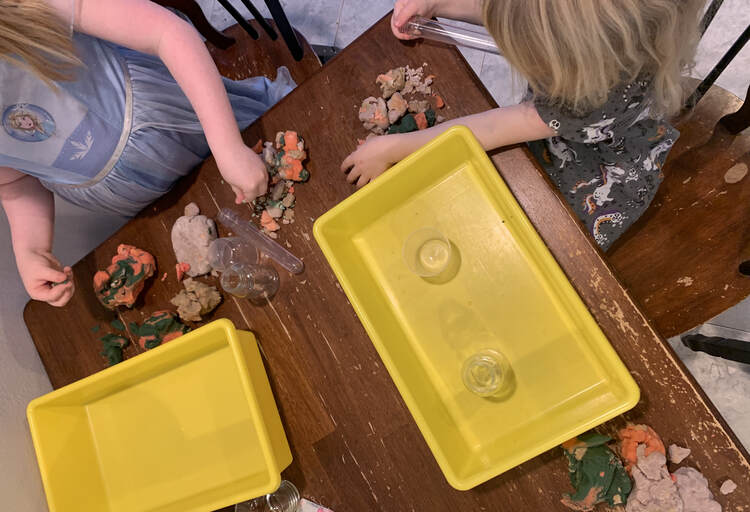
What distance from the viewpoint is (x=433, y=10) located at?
2.66 feet

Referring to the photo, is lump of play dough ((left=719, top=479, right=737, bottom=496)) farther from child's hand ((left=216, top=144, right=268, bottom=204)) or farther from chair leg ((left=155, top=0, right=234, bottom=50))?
chair leg ((left=155, top=0, right=234, bottom=50))

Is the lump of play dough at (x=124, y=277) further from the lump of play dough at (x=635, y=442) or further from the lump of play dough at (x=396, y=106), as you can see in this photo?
the lump of play dough at (x=635, y=442)

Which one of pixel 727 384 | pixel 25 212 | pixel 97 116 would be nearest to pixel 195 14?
pixel 97 116

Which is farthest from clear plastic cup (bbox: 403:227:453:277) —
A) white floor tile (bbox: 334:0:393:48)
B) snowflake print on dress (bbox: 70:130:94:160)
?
white floor tile (bbox: 334:0:393:48)

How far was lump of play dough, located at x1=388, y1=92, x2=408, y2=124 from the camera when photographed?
77 cm

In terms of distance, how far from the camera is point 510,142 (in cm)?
71

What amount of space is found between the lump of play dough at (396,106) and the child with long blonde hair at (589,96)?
4 cm

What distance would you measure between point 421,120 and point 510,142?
14 centimetres

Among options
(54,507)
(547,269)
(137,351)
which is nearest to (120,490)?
(54,507)

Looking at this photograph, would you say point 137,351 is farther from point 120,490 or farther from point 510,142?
point 510,142

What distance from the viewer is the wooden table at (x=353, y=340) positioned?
63 cm

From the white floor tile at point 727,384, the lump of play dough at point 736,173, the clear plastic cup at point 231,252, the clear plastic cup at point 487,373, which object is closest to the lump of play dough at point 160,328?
the clear plastic cup at point 231,252

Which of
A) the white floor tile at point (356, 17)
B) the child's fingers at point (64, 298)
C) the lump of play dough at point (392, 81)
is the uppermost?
the child's fingers at point (64, 298)

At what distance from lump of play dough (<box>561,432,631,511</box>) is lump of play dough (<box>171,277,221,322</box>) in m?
0.59
